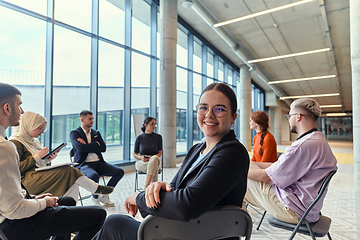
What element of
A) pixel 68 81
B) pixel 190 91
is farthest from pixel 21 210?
pixel 190 91

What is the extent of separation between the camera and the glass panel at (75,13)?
5.24 m

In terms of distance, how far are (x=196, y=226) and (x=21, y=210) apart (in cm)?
101

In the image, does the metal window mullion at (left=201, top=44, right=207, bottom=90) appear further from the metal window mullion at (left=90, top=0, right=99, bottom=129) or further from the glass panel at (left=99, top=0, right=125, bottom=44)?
the metal window mullion at (left=90, top=0, right=99, bottom=129)

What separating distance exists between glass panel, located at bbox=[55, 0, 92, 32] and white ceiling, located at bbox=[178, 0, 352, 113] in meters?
3.16

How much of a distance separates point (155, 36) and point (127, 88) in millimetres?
2323

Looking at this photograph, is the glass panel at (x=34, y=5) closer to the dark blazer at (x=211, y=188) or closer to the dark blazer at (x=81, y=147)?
the dark blazer at (x=81, y=147)

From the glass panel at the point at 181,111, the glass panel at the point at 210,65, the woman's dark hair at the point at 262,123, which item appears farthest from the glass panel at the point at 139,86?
the woman's dark hair at the point at 262,123

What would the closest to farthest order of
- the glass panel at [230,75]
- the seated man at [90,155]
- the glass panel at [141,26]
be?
the seated man at [90,155]
the glass panel at [141,26]
the glass panel at [230,75]

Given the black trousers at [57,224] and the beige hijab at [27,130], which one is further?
the beige hijab at [27,130]

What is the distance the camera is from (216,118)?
1.21 m

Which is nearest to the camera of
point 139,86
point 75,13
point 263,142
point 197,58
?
point 263,142

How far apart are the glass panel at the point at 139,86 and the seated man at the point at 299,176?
17.8ft

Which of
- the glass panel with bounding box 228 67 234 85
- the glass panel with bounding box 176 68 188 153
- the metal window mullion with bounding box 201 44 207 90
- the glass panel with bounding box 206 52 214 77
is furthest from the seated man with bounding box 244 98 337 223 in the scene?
the glass panel with bounding box 228 67 234 85

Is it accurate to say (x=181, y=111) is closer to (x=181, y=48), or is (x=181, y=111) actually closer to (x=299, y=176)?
(x=181, y=48)
